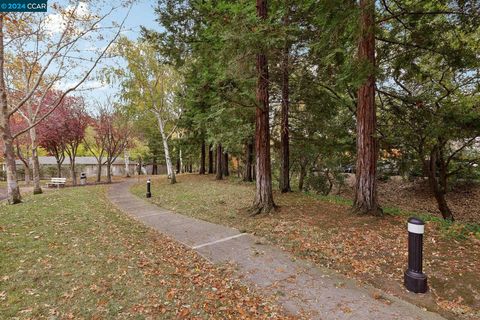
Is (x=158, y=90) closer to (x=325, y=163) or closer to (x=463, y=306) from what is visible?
(x=325, y=163)

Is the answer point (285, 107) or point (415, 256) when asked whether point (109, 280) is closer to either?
point (415, 256)

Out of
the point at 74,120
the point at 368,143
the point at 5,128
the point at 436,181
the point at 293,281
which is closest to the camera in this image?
the point at 293,281

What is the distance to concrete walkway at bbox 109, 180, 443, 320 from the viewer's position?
305 centimetres

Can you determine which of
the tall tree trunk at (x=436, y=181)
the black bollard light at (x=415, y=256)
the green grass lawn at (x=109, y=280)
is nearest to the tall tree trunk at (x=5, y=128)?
the green grass lawn at (x=109, y=280)

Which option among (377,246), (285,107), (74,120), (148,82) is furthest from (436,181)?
(74,120)

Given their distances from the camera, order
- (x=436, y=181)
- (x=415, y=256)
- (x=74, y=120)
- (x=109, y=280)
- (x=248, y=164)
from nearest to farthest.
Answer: (x=415, y=256) < (x=109, y=280) < (x=436, y=181) < (x=248, y=164) < (x=74, y=120)

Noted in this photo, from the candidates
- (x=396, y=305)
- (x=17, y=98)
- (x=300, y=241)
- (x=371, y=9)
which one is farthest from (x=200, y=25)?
(x=17, y=98)

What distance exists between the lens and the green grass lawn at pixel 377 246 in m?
3.32

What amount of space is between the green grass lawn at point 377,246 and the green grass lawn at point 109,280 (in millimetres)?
1742

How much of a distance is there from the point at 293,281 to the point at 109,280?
2.69 m

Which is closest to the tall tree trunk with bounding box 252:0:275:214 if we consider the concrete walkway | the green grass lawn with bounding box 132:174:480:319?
the green grass lawn with bounding box 132:174:480:319

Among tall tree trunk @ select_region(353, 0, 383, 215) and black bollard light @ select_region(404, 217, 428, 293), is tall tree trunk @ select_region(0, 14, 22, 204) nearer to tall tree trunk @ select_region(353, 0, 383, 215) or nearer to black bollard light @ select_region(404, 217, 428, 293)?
tall tree trunk @ select_region(353, 0, 383, 215)

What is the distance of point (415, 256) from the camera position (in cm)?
348

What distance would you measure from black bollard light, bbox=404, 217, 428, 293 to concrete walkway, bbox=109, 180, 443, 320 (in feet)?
1.20
